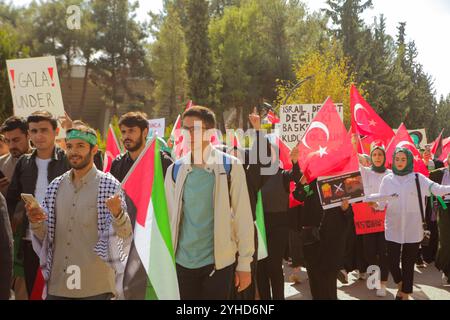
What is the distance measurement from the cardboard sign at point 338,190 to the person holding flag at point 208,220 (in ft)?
5.57

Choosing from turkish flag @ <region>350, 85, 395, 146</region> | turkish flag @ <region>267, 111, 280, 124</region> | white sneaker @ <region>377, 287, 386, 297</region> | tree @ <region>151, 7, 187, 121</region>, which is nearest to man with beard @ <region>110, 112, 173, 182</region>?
white sneaker @ <region>377, 287, 386, 297</region>

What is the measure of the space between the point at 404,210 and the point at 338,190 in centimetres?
181

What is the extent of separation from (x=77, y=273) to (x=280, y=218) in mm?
2976

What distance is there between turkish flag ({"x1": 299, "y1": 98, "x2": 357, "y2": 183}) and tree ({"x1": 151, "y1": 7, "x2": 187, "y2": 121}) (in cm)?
3865

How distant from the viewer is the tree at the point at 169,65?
44594mm

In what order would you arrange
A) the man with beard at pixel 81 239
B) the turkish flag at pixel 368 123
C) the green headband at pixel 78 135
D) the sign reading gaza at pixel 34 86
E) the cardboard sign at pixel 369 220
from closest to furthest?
the man with beard at pixel 81 239
the green headband at pixel 78 135
the sign reading gaza at pixel 34 86
the cardboard sign at pixel 369 220
the turkish flag at pixel 368 123

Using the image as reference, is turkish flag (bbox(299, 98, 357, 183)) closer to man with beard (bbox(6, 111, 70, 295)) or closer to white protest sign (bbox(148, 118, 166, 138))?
man with beard (bbox(6, 111, 70, 295))

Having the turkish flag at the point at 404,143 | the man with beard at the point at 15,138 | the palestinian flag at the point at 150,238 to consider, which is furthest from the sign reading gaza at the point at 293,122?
the palestinian flag at the point at 150,238

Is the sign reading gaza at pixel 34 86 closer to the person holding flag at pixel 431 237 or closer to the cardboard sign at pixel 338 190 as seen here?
the cardboard sign at pixel 338 190

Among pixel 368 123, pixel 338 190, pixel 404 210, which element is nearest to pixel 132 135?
pixel 338 190

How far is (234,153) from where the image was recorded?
5566mm
